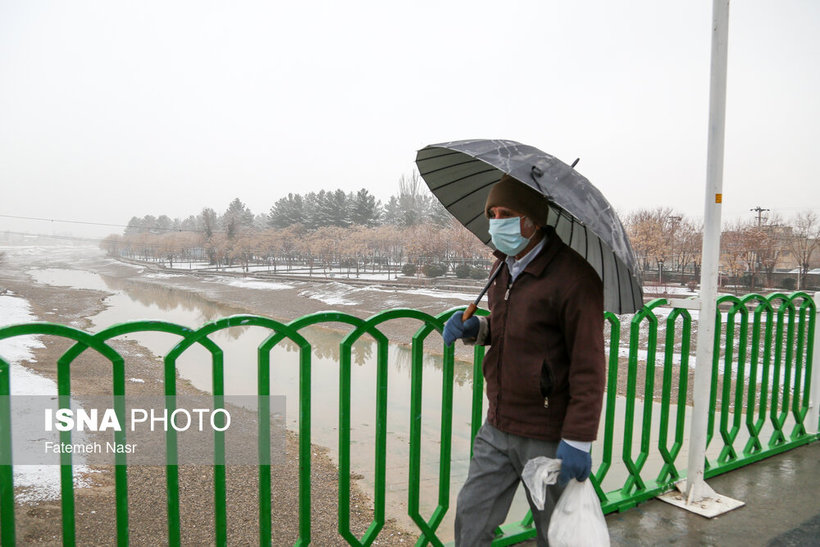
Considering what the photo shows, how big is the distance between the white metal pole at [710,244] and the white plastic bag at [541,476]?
66.4 inches

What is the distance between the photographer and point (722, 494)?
3.18 metres

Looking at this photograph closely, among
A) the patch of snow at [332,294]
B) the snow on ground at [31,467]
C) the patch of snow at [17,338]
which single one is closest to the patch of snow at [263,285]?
the patch of snow at [332,294]

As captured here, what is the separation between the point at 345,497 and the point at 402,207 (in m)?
83.9

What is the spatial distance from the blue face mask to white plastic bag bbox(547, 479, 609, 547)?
2.51 ft

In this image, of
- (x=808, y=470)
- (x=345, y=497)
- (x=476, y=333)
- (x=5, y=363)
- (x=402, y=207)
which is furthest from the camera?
(x=402, y=207)

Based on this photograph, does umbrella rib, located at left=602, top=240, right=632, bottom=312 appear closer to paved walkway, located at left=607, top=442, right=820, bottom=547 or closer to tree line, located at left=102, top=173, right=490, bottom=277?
paved walkway, located at left=607, top=442, right=820, bottom=547

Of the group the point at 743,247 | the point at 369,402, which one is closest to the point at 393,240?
the point at 743,247

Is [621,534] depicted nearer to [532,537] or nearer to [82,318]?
[532,537]

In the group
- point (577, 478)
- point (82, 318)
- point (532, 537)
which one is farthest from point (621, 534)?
point (82, 318)

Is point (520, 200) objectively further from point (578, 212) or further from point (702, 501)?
point (702, 501)

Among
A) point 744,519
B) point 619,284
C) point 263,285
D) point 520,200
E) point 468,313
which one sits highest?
point 520,200

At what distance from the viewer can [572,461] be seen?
1563 millimetres

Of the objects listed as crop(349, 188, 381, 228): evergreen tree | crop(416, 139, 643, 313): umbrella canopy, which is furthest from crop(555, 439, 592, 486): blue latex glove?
crop(349, 188, 381, 228): evergreen tree

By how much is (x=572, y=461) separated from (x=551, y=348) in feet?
1.12
